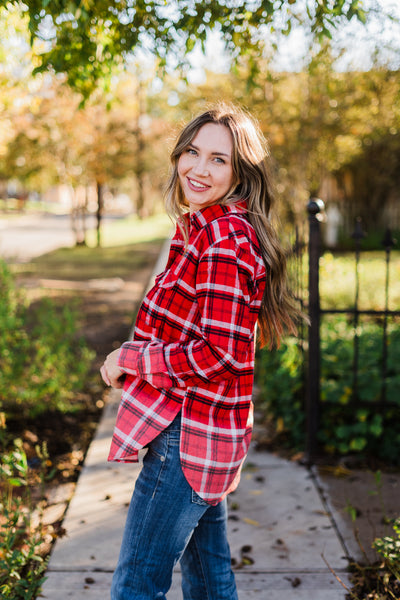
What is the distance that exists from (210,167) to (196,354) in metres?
0.58

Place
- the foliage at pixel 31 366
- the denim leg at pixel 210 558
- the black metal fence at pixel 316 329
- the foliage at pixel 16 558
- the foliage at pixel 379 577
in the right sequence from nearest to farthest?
the denim leg at pixel 210 558 < the foliage at pixel 16 558 < the foliage at pixel 379 577 < the black metal fence at pixel 316 329 < the foliage at pixel 31 366

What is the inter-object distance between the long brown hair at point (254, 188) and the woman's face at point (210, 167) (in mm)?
17

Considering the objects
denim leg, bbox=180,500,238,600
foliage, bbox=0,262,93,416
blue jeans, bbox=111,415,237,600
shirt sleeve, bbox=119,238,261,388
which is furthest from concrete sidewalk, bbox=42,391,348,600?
shirt sleeve, bbox=119,238,261,388

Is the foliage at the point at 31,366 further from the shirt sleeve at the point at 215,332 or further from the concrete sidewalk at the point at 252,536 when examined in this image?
the shirt sleeve at the point at 215,332

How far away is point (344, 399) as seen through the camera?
3.91 meters

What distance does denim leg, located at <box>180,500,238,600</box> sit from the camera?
1956 mm

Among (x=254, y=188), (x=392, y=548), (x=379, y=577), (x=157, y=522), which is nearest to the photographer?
(x=157, y=522)

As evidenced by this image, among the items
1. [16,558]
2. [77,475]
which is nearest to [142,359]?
[16,558]

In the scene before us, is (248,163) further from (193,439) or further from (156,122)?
(156,122)

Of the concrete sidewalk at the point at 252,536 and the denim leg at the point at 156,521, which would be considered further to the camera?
the concrete sidewalk at the point at 252,536

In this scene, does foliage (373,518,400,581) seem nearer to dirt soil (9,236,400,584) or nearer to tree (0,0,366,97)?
dirt soil (9,236,400,584)

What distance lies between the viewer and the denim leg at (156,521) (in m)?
1.70

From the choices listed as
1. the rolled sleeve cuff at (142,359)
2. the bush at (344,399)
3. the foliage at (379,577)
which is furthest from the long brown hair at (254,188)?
the bush at (344,399)

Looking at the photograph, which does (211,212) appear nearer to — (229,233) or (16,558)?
(229,233)
